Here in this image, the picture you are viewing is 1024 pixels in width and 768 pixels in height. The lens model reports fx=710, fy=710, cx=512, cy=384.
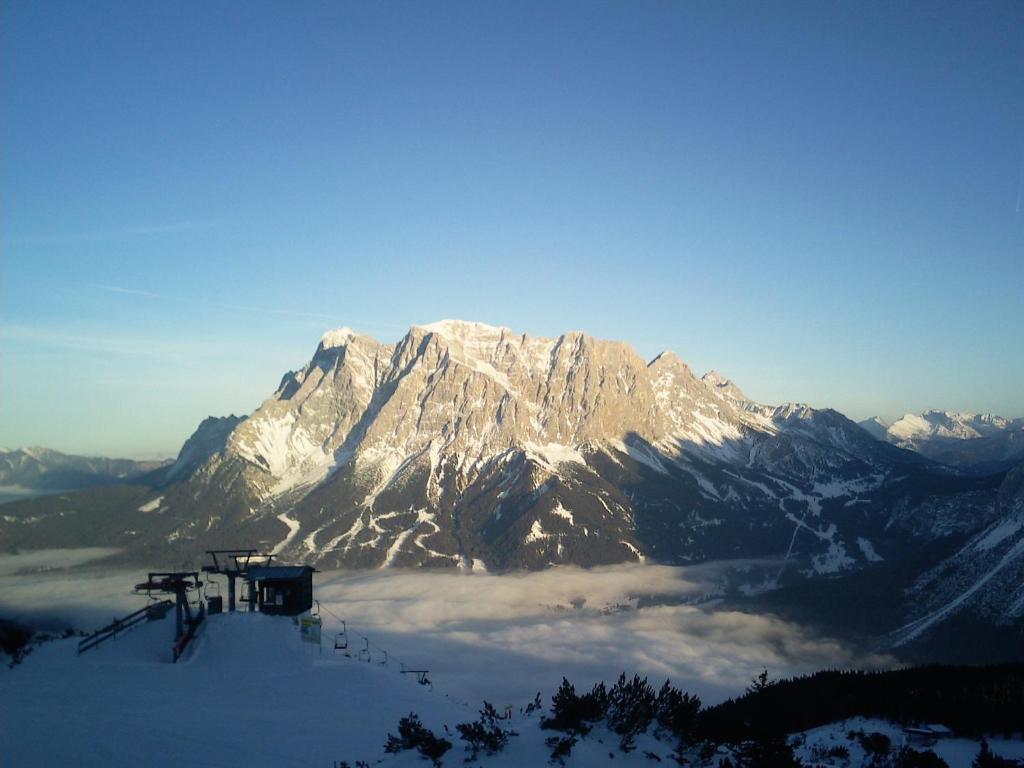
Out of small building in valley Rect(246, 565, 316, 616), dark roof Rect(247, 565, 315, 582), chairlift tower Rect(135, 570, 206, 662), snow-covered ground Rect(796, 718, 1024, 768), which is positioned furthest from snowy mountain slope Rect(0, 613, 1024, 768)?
dark roof Rect(247, 565, 315, 582)

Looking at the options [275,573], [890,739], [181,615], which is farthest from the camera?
[275,573]

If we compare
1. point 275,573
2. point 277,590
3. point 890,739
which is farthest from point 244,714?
point 890,739

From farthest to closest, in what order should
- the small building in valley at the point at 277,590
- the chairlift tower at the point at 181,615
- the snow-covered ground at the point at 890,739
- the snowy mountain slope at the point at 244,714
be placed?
the small building in valley at the point at 277,590 → the chairlift tower at the point at 181,615 → the snow-covered ground at the point at 890,739 → the snowy mountain slope at the point at 244,714

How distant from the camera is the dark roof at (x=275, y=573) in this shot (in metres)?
62.4

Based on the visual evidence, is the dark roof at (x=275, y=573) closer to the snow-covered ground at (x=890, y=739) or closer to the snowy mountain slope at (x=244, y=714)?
the snowy mountain slope at (x=244, y=714)

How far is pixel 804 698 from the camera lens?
52.8 m

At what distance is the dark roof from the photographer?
6238 centimetres

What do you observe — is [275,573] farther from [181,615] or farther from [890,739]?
[890,739]

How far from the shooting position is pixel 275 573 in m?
63.0

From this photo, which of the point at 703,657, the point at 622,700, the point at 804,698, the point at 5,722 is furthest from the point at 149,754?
the point at 703,657

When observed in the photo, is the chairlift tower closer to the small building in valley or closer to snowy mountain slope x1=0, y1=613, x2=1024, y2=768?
snowy mountain slope x1=0, y1=613, x2=1024, y2=768

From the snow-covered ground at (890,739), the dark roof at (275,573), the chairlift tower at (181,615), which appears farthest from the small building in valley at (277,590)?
the snow-covered ground at (890,739)

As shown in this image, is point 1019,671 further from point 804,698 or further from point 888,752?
point 888,752

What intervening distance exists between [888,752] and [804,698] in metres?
21.1
